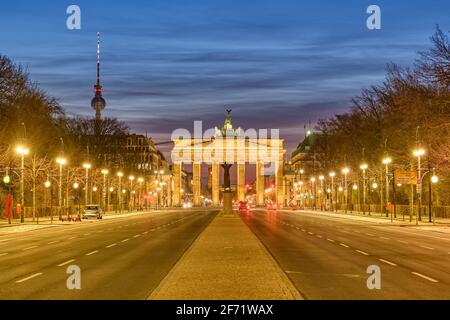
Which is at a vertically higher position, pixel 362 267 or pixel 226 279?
pixel 226 279

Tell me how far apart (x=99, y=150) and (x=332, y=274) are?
8777 centimetres

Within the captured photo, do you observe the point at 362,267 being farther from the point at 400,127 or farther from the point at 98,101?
the point at 98,101

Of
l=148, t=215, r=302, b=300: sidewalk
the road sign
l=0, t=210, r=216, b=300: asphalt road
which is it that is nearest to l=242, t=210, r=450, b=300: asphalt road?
l=148, t=215, r=302, b=300: sidewalk

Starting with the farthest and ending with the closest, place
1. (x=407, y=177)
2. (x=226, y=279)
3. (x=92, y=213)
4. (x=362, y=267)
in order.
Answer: (x=92, y=213) → (x=407, y=177) → (x=362, y=267) → (x=226, y=279)

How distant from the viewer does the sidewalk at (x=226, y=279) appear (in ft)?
51.3

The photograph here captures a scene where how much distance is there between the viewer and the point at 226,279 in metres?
18.7

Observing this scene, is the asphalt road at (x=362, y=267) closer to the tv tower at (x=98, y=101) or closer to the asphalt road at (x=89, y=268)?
the asphalt road at (x=89, y=268)

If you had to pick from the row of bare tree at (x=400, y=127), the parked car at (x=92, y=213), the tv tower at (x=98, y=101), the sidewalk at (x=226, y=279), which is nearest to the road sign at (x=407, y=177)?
A: the row of bare tree at (x=400, y=127)

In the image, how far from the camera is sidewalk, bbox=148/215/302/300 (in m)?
15.6

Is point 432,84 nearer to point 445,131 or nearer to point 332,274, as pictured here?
point 445,131

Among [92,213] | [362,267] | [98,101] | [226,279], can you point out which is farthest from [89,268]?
[98,101]

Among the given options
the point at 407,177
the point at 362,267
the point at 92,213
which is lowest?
the point at 362,267

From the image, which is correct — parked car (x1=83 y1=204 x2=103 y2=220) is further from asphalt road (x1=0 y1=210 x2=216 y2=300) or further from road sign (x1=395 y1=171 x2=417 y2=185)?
asphalt road (x1=0 y1=210 x2=216 y2=300)
